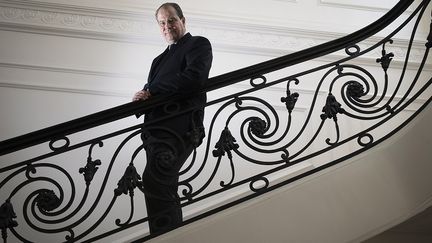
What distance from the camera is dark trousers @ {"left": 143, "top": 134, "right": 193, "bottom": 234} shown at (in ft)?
9.45

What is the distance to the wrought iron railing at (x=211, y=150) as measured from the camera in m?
2.80

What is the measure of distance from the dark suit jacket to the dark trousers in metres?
0.10

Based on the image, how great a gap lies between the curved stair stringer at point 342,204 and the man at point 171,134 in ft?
0.87

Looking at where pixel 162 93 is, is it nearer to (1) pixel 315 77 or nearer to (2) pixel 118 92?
(2) pixel 118 92

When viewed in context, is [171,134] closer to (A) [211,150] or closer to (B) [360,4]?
(A) [211,150]

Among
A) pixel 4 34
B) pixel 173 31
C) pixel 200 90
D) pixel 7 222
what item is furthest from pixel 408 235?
pixel 4 34

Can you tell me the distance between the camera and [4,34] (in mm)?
4812

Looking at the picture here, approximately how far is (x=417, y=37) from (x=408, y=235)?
109 inches

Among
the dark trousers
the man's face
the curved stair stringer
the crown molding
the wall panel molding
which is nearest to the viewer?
the curved stair stringer

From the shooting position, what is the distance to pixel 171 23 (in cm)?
349

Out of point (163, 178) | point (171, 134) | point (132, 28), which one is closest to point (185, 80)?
point (171, 134)

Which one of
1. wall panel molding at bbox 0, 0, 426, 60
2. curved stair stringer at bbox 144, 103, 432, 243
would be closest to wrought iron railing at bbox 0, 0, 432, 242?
curved stair stringer at bbox 144, 103, 432, 243

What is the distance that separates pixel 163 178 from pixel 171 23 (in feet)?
3.20

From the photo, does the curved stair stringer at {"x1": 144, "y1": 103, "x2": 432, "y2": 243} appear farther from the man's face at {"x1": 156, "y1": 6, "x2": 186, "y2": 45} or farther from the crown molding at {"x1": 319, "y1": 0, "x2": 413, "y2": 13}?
the crown molding at {"x1": 319, "y1": 0, "x2": 413, "y2": 13}
